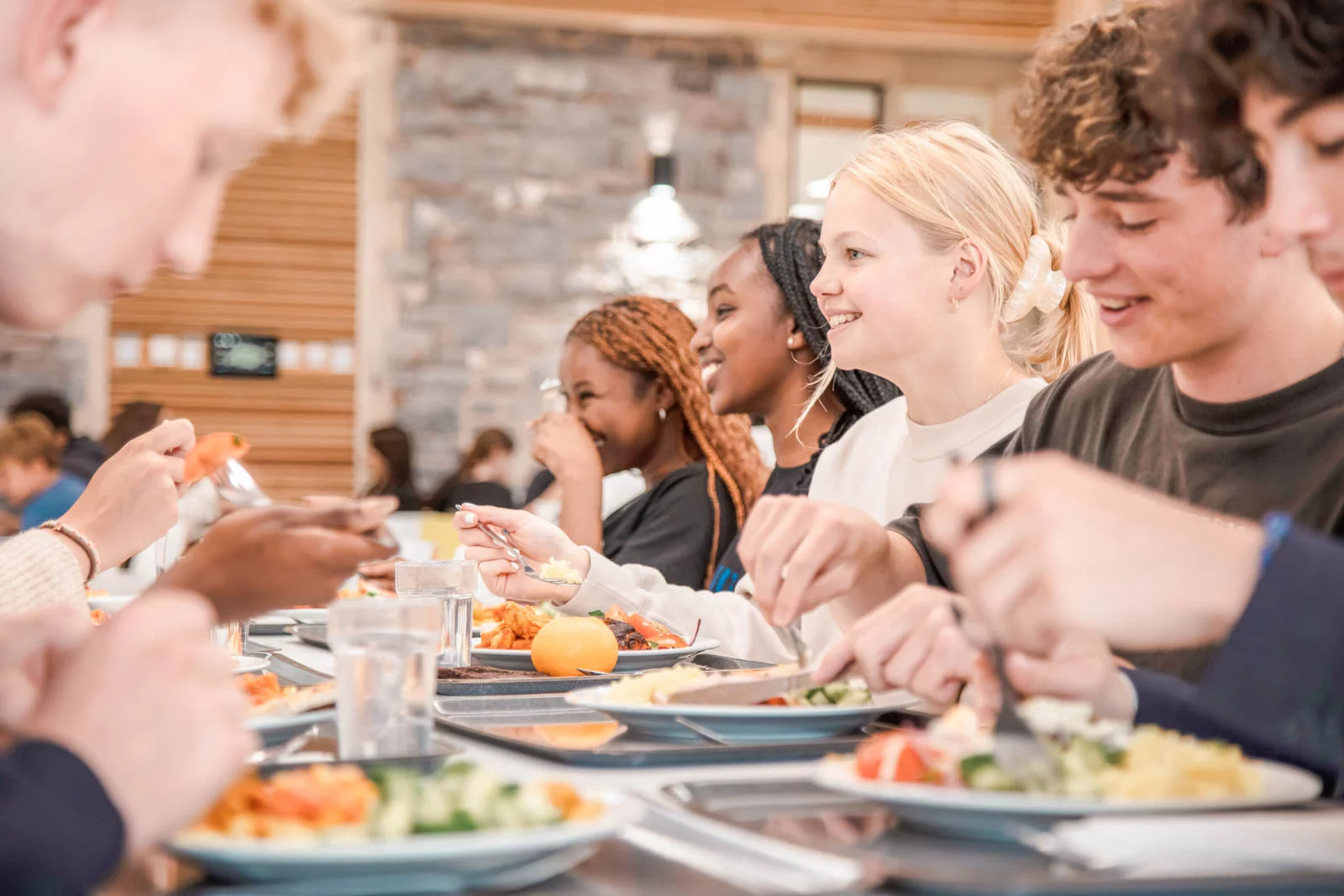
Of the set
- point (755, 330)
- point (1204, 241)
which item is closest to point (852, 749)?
point (1204, 241)

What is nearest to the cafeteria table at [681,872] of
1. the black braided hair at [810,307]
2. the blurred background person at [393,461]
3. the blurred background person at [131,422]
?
the black braided hair at [810,307]

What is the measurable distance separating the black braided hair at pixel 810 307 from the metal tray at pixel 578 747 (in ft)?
5.20

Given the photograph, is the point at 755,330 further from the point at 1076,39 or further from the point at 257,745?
the point at 257,745

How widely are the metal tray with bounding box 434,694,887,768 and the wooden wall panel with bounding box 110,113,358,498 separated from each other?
6146 millimetres

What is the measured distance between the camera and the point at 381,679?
1.14 metres

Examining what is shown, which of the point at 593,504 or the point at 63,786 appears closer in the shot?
the point at 63,786

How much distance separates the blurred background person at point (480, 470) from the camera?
6480 mm

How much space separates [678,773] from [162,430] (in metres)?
1.32

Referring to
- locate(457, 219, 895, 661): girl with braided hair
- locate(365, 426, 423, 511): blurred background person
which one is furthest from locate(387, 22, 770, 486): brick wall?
locate(457, 219, 895, 661): girl with braided hair

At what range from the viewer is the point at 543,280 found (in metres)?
7.34

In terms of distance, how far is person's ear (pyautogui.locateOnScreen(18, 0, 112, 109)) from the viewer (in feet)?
2.65

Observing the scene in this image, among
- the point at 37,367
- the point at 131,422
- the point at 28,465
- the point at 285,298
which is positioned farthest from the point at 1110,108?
the point at 37,367

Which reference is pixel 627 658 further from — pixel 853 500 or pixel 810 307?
pixel 810 307

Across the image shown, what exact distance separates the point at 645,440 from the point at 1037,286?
58.0 inches
